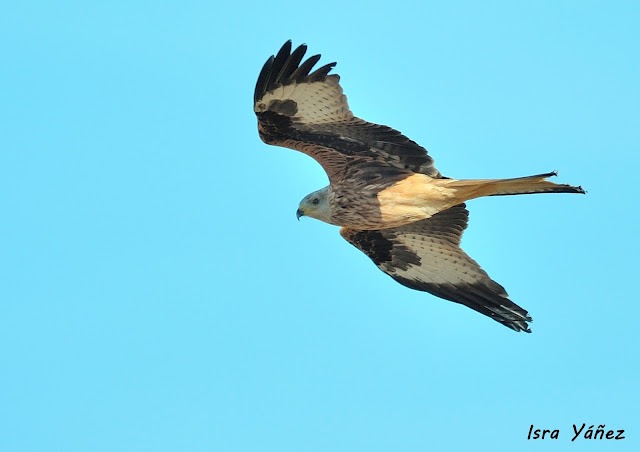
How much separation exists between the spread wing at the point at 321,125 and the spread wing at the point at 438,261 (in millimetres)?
1026

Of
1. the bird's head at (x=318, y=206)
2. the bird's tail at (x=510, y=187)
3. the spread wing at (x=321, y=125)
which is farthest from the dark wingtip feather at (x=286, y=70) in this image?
the bird's tail at (x=510, y=187)

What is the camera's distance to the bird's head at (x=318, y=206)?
10.3 m

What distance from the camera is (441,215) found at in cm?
1105

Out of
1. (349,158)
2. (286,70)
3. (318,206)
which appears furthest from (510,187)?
(286,70)

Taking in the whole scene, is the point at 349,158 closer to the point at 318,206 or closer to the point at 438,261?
the point at 318,206

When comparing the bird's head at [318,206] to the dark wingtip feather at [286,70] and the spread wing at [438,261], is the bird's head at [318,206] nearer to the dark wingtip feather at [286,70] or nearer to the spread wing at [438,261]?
the spread wing at [438,261]

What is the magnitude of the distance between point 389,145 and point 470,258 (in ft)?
5.43

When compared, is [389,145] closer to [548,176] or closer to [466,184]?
[466,184]

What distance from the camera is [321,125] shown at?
10.4m

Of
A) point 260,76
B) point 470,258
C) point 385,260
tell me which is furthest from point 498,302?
point 260,76

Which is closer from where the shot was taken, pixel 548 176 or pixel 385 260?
pixel 548 176

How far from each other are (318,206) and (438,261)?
1668 millimetres

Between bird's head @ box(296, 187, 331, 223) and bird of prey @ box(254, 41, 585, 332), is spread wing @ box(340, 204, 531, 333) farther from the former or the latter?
bird's head @ box(296, 187, 331, 223)

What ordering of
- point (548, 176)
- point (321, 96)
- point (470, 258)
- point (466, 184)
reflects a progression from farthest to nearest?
point (470, 258) → point (321, 96) → point (466, 184) → point (548, 176)
